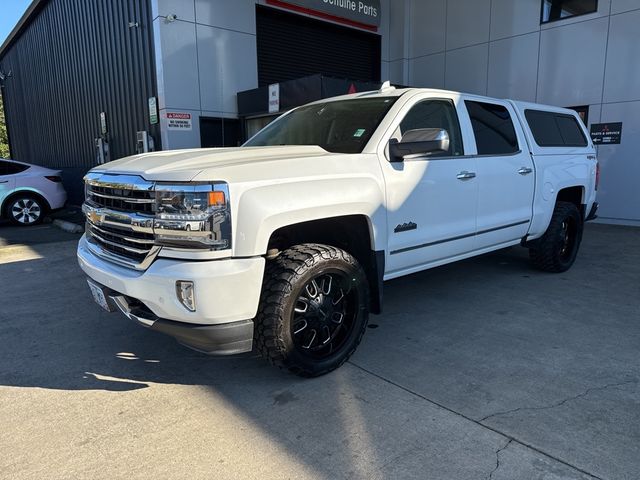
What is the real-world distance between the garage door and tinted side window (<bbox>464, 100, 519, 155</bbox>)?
26.4 feet

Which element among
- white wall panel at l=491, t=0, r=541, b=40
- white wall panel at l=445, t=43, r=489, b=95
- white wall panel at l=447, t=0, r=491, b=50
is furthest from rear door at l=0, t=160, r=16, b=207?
white wall panel at l=491, t=0, r=541, b=40

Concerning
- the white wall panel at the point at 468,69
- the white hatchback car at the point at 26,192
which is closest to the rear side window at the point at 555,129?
the white wall panel at the point at 468,69

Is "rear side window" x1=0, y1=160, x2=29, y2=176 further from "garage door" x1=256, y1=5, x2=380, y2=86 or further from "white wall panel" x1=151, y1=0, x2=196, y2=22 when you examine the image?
"garage door" x1=256, y1=5, x2=380, y2=86

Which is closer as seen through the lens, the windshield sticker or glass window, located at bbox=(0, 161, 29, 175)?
the windshield sticker

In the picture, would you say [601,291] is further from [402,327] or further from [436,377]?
[436,377]

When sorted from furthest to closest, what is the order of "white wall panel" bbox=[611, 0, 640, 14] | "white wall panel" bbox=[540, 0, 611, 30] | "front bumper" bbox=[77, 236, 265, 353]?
"white wall panel" bbox=[540, 0, 611, 30], "white wall panel" bbox=[611, 0, 640, 14], "front bumper" bbox=[77, 236, 265, 353]

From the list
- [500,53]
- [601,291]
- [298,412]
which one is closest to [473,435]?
[298,412]

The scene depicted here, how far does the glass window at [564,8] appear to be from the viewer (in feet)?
34.2

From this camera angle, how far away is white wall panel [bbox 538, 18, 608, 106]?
10336mm

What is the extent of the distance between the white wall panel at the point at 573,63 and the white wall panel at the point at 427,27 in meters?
3.05

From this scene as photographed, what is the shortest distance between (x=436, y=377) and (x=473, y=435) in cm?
69

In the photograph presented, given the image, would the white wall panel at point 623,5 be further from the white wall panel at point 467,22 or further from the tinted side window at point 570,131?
the tinted side window at point 570,131

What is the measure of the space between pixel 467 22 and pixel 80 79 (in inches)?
437

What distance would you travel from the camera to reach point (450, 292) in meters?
5.31
